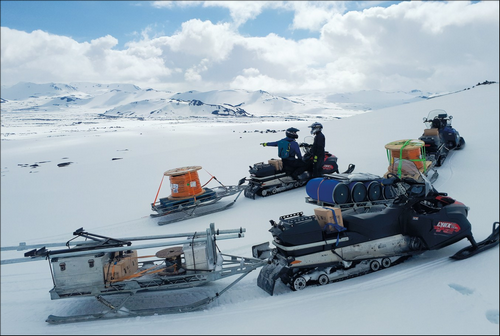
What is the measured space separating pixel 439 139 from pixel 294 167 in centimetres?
499

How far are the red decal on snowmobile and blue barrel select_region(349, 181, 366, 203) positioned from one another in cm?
233

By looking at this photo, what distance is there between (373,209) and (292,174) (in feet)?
10.9

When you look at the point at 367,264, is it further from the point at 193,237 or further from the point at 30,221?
the point at 30,221

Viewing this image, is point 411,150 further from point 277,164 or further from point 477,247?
point 477,247

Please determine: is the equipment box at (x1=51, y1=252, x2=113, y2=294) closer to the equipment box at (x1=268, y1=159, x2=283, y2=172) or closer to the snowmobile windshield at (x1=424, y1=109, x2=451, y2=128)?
the equipment box at (x1=268, y1=159, x2=283, y2=172)

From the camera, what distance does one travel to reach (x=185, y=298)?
5105 millimetres

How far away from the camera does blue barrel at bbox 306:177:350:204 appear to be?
7.20 m

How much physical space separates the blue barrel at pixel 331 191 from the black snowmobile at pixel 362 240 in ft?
6.26

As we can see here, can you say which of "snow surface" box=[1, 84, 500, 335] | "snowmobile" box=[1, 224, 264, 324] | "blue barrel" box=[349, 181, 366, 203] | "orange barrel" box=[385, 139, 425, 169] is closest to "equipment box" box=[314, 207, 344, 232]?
"snow surface" box=[1, 84, 500, 335]

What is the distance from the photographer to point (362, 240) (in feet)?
16.4

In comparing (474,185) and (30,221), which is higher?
(30,221)

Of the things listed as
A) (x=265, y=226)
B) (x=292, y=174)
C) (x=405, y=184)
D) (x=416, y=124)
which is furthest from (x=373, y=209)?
(x=416, y=124)

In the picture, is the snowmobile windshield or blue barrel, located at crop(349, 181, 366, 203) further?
the snowmobile windshield

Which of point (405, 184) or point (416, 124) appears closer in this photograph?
point (405, 184)
